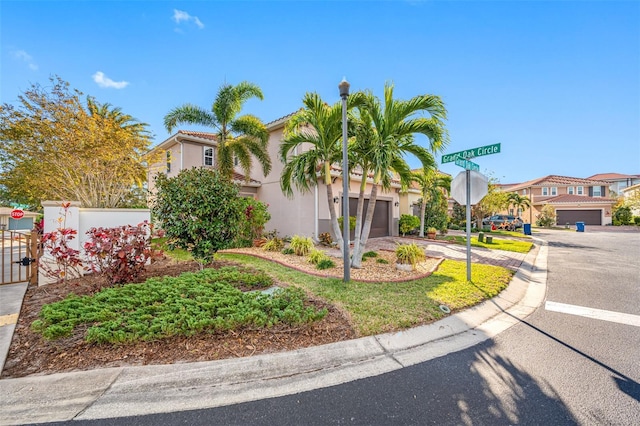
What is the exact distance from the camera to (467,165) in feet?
20.7

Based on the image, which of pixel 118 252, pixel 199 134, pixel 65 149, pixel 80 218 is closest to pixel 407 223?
pixel 199 134

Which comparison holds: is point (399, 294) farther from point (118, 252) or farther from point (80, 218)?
point (80, 218)

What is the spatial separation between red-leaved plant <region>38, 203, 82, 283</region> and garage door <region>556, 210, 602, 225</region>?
48.1 m

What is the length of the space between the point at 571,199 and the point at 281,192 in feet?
140

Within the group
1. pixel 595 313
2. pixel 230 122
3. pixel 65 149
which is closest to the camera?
pixel 595 313

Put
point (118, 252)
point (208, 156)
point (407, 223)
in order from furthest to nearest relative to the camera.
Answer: point (407, 223)
point (208, 156)
point (118, 252)

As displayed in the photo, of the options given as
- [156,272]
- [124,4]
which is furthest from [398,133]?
[124,4]

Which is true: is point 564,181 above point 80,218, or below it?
above

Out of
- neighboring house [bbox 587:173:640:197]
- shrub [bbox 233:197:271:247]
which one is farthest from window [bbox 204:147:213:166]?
neighboring house [bbox 587:173:640:197]

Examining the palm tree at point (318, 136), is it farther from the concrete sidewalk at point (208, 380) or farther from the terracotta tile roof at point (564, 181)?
the terracotta tile roof at point (564, 181)

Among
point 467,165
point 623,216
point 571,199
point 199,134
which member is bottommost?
point 623,216

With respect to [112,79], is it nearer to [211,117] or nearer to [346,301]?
[211,117]

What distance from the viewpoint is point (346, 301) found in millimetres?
4824

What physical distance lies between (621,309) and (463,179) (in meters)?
3.79
